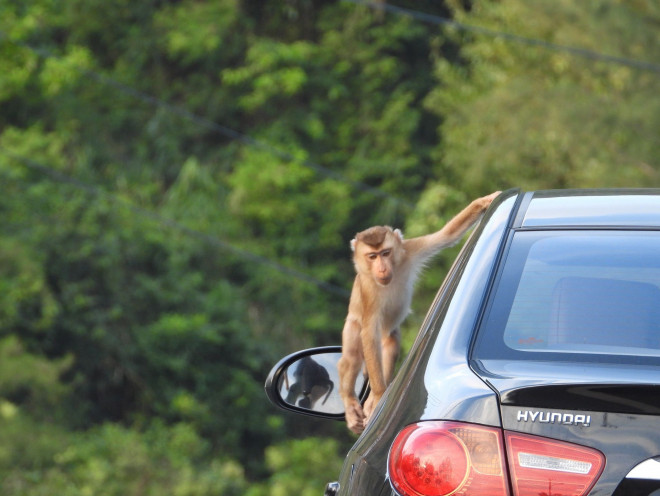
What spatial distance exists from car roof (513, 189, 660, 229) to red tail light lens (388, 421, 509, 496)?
568 millimetres

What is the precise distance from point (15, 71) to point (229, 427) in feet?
23.7

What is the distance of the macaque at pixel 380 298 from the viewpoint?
3045 mm

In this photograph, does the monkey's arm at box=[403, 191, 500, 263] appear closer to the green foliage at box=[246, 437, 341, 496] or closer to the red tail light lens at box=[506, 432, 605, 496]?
the red tail light lens at box=[506, 432, 605, 496]

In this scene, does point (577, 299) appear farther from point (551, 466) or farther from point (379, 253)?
point (379, 253)

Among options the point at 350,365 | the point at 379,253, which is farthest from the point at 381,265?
the point at 350,365

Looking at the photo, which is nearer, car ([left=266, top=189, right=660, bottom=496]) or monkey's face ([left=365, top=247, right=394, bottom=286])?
car ([left=266, top=189, right=660, bottom=496])

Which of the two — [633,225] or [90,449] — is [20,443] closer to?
[90,449]

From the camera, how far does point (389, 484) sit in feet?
5.77

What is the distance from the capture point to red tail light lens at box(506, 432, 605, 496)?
1585 millimetres

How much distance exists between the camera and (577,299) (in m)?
1.91

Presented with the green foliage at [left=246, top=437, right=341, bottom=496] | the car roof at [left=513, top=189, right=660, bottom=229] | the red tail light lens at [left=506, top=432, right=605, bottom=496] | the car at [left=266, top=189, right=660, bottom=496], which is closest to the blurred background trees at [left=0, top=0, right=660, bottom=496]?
the green foliage at [left=246, top=437, right=341, bottom=496]

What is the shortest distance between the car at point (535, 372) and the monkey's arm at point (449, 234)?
91 cm

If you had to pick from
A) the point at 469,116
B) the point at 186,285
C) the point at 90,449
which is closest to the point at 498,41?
the point at 469,116

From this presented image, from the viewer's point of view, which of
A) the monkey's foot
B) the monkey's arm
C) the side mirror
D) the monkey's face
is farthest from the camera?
the monkey's face
